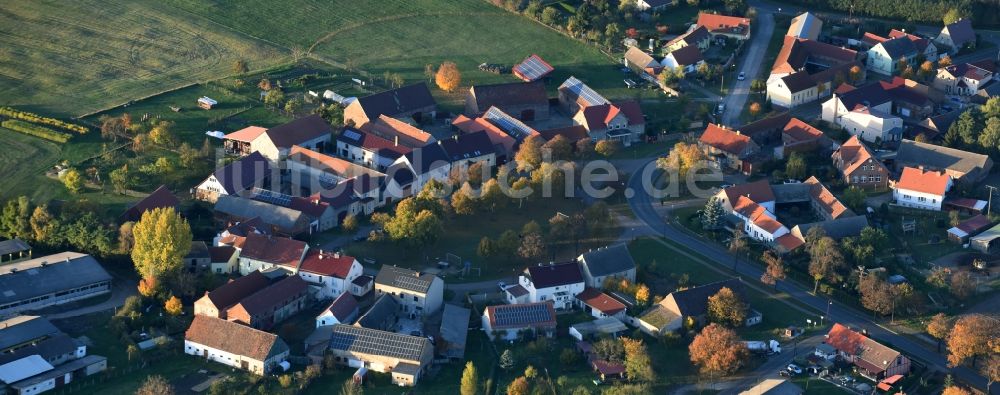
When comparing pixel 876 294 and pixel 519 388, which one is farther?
pixel 876 294

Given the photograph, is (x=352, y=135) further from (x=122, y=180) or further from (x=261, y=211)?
(x=122, y=180)

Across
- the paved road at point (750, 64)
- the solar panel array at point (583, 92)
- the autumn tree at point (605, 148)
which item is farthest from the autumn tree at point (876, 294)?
the solar panel array at point (583, 92)

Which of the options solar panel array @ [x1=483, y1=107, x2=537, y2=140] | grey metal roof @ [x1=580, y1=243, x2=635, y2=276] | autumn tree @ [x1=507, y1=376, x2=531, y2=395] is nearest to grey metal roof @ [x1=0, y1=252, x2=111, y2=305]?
autumn tree @ [x1=507, y1=376, x2=531, y2=395]

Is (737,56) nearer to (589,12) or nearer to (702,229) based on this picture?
(589,12)

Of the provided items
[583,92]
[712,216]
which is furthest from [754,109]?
[712,216]

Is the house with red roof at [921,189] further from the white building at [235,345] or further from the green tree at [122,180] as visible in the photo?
the green tree at [122,180]

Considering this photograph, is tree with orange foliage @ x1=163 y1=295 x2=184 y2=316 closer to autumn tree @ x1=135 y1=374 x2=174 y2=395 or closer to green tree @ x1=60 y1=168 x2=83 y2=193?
autumn tree @ x1=135 y1=374 x2=174 y2=395

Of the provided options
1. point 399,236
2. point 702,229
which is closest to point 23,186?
point 399,236
